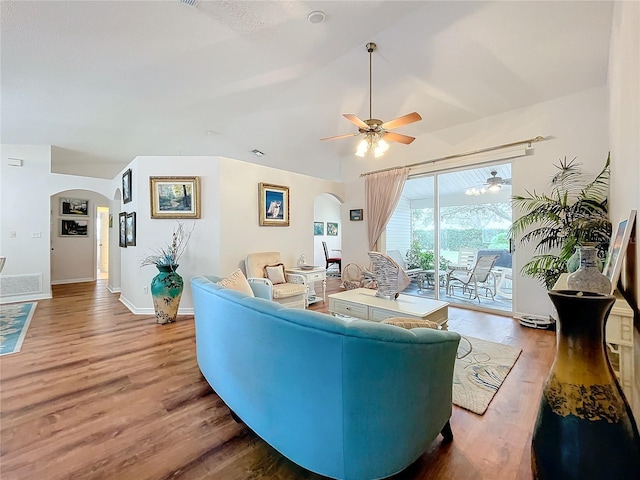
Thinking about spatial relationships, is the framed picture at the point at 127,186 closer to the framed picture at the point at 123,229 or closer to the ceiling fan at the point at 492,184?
the framed picture at the point at 123,229

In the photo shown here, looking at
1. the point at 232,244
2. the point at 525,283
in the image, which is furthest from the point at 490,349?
the point at 232,244

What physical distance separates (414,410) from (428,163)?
15.3ft

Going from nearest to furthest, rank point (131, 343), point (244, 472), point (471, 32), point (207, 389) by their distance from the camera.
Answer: point (244, 472) < point (207, 389) < point (471, 32) < point (131, 343)

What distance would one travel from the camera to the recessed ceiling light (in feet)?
9.05

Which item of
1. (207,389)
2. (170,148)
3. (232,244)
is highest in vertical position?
(170,148)

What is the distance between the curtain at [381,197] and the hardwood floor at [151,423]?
3081 mm

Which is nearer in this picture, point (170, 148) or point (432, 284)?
point (432, 284)

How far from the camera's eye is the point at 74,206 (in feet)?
24.7

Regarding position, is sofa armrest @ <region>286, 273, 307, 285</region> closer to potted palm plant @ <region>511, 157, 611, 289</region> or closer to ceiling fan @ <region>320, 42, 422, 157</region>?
ceiling fan @ <region>320, 42, 422, 157</region>

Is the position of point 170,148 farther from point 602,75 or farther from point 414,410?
point 602,75

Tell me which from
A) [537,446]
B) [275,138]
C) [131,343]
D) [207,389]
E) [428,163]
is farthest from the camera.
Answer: [275,138]

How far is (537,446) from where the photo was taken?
3.93 feet

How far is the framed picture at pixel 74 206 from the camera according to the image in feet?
24.2

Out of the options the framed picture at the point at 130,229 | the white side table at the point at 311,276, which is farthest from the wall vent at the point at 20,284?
the white side table at the point at 311,276
